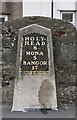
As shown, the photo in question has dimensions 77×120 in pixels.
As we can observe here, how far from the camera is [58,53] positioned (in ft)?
27.3

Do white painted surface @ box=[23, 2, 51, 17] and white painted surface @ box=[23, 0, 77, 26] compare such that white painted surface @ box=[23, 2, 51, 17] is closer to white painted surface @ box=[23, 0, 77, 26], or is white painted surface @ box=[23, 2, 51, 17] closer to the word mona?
white painted surface @ box=[23, 0, 77, 26]

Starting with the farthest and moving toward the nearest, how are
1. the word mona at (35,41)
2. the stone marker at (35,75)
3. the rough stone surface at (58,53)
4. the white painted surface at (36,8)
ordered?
1. the white painted surface at (36,8)
2. the rough stone surface at (58,53)
3. the word mona at (35,41)
4. the stone marker at (35,75)

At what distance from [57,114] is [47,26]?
1.94 m

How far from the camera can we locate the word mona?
802 cm

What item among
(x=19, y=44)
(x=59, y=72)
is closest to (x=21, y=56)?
(x=19, y=44)

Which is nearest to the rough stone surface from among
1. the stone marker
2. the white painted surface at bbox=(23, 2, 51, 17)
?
the stone marker

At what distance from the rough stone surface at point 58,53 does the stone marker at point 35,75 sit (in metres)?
0.31

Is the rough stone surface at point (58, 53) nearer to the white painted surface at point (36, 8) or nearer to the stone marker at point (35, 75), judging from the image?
the stone marker at point (35, 75)

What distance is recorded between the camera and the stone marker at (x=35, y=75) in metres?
7.80

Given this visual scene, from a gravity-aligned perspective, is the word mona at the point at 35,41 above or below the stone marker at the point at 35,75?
above

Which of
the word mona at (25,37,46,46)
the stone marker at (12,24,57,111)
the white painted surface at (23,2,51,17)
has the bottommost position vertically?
the stone marker at (12,24,57,111)

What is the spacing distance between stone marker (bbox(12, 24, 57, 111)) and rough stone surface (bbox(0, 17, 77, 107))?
313 mm

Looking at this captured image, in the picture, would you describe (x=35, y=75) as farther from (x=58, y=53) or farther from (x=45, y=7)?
(x=45, y=7)

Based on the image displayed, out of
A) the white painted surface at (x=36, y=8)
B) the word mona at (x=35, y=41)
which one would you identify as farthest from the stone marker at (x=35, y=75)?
the white painted surface at (x=36, y=8)
